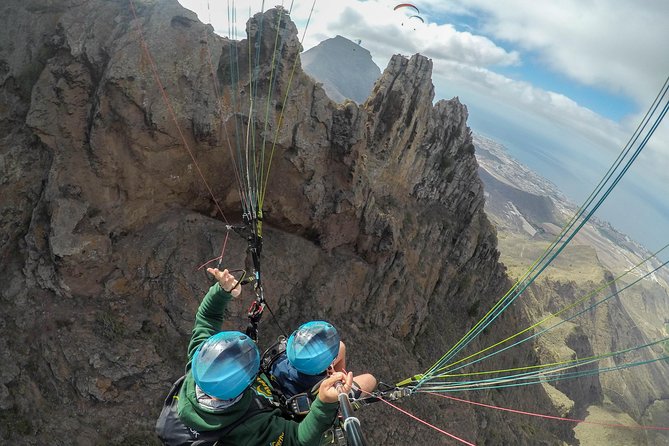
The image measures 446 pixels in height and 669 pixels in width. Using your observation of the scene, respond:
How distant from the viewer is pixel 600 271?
136 m

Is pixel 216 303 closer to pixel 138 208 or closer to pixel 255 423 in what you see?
pixel 255 423

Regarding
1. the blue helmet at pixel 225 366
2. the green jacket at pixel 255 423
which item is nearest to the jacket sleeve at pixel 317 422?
the green jacket at pixel 255 423

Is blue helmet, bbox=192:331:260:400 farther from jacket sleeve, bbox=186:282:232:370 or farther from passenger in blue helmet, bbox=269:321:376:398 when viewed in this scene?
jacket sleeve, bbox=186:282:232:370

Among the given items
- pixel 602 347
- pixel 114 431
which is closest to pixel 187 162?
pixel 114 431

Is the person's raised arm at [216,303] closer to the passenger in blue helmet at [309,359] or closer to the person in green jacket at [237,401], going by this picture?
the passenger in blue helmet at [309,359]

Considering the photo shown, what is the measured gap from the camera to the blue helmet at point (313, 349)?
244 inches

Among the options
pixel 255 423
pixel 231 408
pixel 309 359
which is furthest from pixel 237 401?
pixel 309 359

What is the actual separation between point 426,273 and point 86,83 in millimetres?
26095

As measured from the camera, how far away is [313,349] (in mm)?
6219

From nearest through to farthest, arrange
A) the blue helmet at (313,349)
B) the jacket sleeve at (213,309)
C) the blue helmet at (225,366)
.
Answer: the blue helmet at (225,366), the blue helmet at (313,349), the jacket sleeve at (213,309)

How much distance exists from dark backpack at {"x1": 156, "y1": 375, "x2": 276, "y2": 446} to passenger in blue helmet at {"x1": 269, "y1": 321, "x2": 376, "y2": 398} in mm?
952

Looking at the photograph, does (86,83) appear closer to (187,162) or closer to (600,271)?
(187,162)

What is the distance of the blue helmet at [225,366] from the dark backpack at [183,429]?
51 centimetres

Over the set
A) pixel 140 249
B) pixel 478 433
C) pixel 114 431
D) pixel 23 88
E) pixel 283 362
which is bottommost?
pixel 478 433
